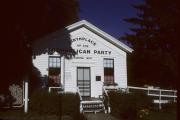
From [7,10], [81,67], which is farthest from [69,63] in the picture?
[7,10]

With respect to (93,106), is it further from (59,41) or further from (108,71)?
(59,41)

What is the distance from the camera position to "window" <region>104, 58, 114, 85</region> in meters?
23.1

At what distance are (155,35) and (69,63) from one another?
73.7ft

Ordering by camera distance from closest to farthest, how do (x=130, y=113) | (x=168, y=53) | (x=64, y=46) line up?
(x=130, y=113)
(x=64, y=46)
(x=168, y=53)

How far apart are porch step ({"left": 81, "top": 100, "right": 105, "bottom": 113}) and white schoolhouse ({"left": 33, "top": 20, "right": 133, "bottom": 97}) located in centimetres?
317

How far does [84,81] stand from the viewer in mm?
22531

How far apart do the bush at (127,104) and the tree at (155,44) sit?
1526 cm

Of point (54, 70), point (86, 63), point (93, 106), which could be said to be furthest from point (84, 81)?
point (93, 106)

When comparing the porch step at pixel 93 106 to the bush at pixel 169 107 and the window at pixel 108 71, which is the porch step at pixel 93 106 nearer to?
the window at pixel 108 71

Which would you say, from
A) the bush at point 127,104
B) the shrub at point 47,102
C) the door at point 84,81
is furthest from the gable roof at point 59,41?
the bush at point 127,104

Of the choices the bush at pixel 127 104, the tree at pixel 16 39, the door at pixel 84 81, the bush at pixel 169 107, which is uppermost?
the tree at pixel 16 39

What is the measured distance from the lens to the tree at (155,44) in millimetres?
36156

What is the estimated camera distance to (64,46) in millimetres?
22062

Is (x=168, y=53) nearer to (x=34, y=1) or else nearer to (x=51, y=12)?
(x=51, y=12)
